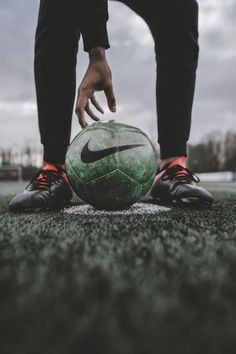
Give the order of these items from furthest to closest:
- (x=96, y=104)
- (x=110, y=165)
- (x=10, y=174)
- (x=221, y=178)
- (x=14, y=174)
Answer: (x=10, y=174), (x=14, y=174), (x=221, y=178), (x=96, y=104), (x=110, y=165)

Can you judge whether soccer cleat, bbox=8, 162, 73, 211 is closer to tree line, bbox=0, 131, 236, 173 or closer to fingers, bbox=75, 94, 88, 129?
fingers, bbox=75, 94, 88, 129

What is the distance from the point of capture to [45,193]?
6.30 feet

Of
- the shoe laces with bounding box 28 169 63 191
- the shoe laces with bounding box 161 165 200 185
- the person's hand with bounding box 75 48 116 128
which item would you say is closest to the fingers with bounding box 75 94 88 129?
the person's hand with bounding box 75 48 116 128

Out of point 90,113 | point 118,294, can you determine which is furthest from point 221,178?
point 118,294

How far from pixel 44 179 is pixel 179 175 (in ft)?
2.66

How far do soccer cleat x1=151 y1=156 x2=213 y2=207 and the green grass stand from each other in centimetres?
81

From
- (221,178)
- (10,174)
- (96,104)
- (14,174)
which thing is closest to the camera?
(96,104)

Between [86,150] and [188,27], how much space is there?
1207 millimetres

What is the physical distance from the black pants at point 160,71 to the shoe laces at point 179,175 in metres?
0.16

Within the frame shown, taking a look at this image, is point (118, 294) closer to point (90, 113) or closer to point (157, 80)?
point (90, 113)

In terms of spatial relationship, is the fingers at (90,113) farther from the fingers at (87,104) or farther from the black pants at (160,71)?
the black pants at (160,71)

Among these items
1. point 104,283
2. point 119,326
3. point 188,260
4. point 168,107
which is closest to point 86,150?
point 168,107

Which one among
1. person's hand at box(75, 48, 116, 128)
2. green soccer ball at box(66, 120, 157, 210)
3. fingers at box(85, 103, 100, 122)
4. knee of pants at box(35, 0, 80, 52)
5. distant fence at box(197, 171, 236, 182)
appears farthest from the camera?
distant fence at box(197, 171, 236, 182)

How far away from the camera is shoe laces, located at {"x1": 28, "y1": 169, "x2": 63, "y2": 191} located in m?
1.97
